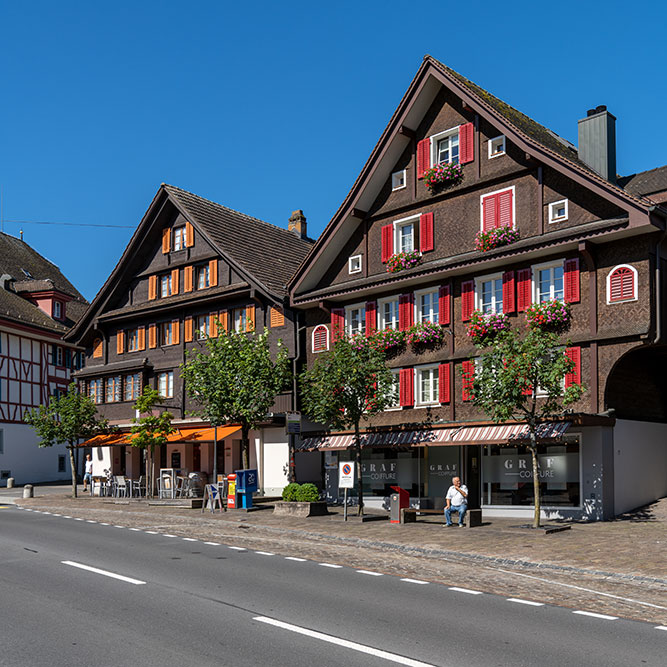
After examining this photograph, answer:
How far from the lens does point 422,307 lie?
30.2 meters

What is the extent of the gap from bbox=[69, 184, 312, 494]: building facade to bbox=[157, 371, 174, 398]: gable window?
6 centimetres

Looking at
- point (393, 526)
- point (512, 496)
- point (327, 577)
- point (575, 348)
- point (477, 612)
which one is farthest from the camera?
point (512, 496)

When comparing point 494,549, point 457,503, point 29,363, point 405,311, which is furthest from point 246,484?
point 29,363

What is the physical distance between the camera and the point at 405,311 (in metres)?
30.4

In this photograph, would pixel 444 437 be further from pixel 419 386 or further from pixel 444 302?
pixel 444 302

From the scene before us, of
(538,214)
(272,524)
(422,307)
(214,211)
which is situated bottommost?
(272,524)

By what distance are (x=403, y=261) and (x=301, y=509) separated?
9.38 metres

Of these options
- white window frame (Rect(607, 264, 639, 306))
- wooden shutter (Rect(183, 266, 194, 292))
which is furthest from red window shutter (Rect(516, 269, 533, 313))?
wooden shutter (Rect(183, 266, 194, 292))

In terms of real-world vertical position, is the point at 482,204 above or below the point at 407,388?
above

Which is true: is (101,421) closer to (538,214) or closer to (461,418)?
(461,418)

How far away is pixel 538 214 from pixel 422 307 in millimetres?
5624

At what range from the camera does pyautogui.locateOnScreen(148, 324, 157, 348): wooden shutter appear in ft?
137

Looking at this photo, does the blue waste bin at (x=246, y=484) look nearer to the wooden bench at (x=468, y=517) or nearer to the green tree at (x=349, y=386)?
the green tree at (x=349, y=386)

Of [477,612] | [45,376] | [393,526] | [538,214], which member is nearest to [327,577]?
[477,612]
